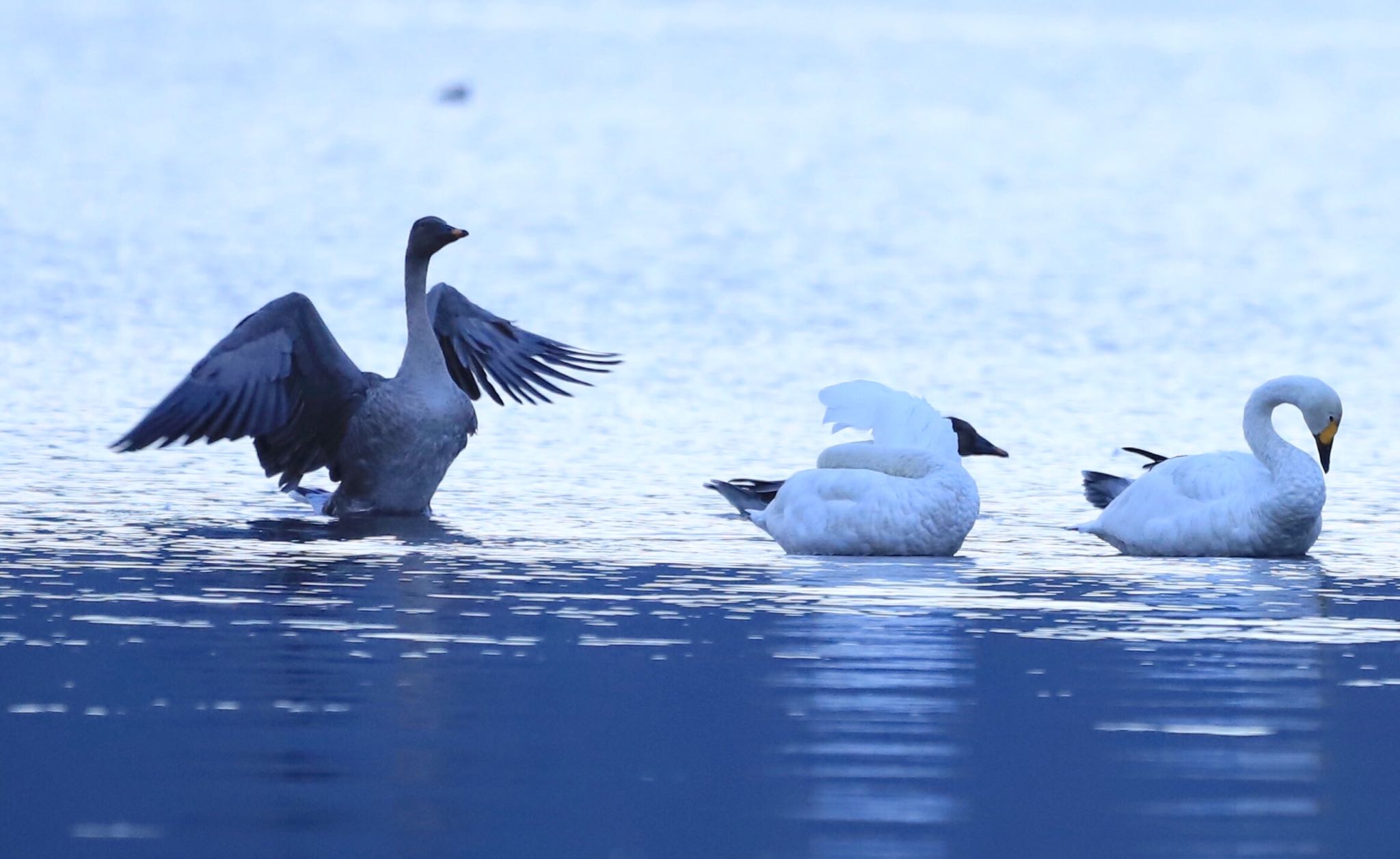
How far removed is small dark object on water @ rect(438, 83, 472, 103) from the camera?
5203cm

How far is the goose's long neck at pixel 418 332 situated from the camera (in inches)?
492

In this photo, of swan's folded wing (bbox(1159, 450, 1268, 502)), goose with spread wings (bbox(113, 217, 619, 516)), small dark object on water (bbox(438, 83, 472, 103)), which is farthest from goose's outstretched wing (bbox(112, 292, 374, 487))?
small dark object on water (bbox(438, 83, 472, 103))

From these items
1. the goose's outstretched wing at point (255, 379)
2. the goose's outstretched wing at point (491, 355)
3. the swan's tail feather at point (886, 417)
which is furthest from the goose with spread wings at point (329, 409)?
the swan's tail feather at point (886, 417)

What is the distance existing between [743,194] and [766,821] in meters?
27.4

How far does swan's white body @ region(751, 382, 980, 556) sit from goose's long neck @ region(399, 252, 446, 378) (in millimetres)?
1902

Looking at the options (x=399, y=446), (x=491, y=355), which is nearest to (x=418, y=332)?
(x=399, y=446)

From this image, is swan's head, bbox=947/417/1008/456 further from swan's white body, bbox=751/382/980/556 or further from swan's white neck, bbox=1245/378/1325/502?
swan's white neck, bbox=1245/378/1325/502

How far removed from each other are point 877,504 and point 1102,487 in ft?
5.50

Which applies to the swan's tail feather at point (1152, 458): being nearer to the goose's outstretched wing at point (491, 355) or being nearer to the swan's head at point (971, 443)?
the swan's head at point (971, 443)

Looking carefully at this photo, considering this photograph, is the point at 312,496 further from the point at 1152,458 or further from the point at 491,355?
the point at 1152,458

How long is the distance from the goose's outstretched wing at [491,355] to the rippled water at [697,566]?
1.15 feet

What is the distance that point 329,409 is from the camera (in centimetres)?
1258

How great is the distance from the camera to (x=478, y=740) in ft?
23.5

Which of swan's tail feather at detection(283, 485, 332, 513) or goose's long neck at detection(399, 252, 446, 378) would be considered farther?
goose's long neck at detection(399, 252, 446, 378)
